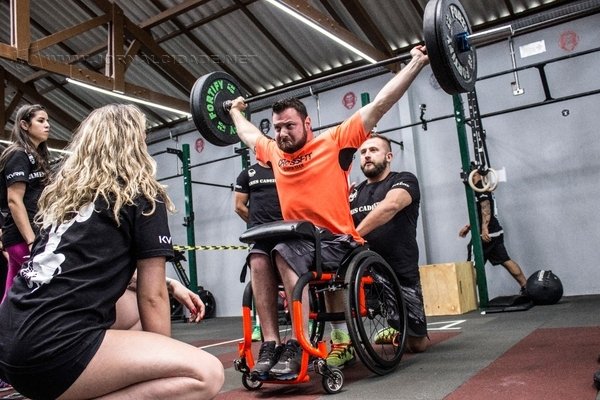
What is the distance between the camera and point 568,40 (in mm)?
5465

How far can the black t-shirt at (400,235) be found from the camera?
7.91 feet

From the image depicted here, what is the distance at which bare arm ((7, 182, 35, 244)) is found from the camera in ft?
6.53

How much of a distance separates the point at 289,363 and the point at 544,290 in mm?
3259

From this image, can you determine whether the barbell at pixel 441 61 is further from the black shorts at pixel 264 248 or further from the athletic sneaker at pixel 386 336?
the athletic sneaker at pixel 386 336

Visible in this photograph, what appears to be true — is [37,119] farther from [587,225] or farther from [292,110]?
[587,225]

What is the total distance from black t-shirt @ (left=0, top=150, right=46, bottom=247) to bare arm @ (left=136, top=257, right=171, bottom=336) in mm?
1161

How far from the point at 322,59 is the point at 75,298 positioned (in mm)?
6145

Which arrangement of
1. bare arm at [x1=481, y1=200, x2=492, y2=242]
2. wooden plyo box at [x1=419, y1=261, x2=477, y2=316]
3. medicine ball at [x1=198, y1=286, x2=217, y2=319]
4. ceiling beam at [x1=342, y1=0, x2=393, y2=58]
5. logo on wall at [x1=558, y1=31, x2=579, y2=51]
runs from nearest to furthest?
wooden plyo box at [x1=419, y1=261, x2=477, y2=316] < bare arm at [x1=481, y1=200, x2=492, y2=242] < logo on wall at [x1=558, y1=31, x2=579, y2=51] < ceiling beam at [x1=342, y1=0, x2=393, y2=58] < medicine ball at [x1=198, y1=286, x2=217, y2=319]

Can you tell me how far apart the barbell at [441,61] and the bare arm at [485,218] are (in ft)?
8.17

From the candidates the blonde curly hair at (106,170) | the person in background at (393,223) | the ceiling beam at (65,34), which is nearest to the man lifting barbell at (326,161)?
the person in background at (393,223)

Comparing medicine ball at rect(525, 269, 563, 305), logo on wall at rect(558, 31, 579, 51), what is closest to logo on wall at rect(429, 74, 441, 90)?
logo on wall at rect(558, 31, 579, 51)

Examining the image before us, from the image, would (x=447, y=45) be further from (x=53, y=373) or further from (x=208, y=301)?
(x=208, y=301)

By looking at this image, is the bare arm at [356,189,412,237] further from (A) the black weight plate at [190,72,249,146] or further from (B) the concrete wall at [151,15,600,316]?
(B) the concrete wall at [151,15,600,316]

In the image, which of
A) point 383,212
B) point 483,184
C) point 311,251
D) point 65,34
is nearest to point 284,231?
point 311,251
